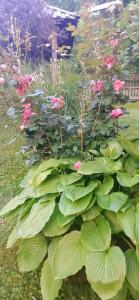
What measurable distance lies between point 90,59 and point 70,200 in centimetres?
111

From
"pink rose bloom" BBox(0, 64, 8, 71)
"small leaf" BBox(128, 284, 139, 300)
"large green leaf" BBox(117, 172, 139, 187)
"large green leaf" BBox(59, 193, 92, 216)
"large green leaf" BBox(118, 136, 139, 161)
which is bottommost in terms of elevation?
"small leaf" BBox(128, 284, 139, 300)

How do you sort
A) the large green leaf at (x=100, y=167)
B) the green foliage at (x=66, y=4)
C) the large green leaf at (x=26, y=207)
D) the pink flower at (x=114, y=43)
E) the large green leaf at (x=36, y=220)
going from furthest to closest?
the green foliage at (x=66, y=4) → the pink flower at (x=114, y=43) → the large green leaf at (x=26, y=207) → the large green leaf at (x=100, y=167) → the large green leaf at (x=36, y=220)

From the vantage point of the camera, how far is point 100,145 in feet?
8.73

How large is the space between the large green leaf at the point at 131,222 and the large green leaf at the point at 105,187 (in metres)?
0.16

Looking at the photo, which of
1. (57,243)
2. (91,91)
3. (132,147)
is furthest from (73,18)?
(57,243)

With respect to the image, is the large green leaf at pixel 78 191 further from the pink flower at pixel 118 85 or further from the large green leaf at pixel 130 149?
the pink flower at pixel 118 85

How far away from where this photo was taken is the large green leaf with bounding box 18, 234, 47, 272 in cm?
219

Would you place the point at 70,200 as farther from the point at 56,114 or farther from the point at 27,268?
the point at 56,114

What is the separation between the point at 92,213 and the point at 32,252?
1.52ft

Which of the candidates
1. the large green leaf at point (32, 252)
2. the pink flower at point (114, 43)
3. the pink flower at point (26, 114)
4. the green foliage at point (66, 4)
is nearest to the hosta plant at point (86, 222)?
the large green leaf at point (32, 252)

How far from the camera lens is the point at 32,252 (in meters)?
2.23

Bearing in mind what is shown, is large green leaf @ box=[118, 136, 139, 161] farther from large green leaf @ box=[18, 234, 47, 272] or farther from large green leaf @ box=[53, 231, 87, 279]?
large green leaf @ box=[18, 234, 47, 272]

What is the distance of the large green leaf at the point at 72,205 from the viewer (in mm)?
2088

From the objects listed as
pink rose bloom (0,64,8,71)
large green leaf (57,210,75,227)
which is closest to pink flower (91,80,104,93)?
pink rose bloom (0,64,8,71)
